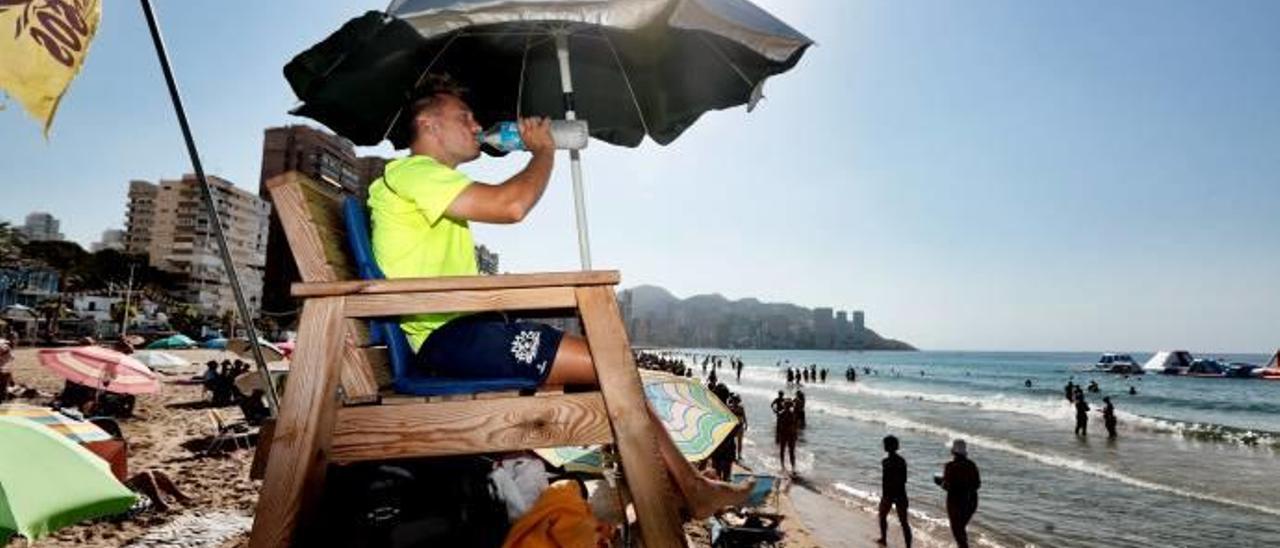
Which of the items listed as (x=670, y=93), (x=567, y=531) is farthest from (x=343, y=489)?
(x=670, y=93)

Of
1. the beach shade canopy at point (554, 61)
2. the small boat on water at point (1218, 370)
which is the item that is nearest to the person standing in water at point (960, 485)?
the beach shade canopy at point (554, 61)

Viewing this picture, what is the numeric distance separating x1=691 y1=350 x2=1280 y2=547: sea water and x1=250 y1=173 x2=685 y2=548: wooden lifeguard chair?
15039mm

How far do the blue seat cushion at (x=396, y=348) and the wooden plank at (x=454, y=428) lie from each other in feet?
1.07

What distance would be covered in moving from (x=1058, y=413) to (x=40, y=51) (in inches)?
2029

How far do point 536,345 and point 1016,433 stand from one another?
1492 inches

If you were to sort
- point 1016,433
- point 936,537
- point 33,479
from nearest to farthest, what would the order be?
point 33,479
point 936,537
point 1016,433

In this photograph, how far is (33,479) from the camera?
389cm

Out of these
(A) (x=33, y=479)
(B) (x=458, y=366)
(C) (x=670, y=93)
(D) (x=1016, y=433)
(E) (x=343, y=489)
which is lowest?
(D) (x=1016, y=433)

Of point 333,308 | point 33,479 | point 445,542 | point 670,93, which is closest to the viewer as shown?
point 333,308

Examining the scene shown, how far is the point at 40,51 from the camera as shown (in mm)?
2691

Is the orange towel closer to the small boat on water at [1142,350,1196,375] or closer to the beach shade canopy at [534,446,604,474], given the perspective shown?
the beach shade canopy at [534,446,604,474]

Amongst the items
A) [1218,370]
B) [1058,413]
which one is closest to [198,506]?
[1058,413]

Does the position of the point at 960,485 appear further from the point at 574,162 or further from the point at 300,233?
the point at 300,233

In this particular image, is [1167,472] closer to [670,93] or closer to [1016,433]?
[1016,433]
